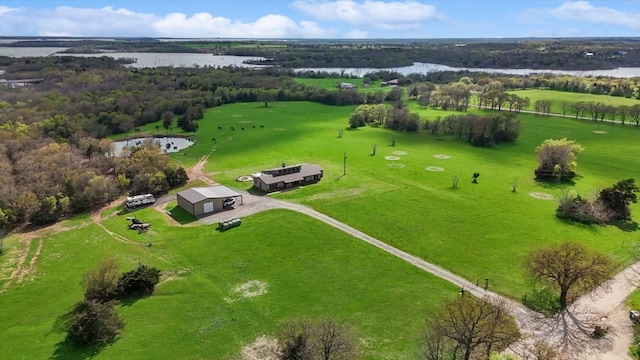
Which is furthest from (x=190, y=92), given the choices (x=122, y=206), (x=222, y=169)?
(x=122, y=206)

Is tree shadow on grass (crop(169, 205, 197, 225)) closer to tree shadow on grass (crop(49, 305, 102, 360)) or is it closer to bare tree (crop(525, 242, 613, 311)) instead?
tree shadow on grass (crop(49, 305, 102, 360))

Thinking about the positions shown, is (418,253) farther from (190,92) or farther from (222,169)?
(190,92)

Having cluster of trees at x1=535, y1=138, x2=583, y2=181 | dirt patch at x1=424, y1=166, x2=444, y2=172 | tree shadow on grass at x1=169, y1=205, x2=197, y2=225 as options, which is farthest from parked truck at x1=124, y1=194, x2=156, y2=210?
cluster of trees at x1=535, y1=138, x2=583, y2=181

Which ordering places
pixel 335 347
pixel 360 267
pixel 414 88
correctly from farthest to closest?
pixel 414 88 < pixel 360 267 < pixel 335 347

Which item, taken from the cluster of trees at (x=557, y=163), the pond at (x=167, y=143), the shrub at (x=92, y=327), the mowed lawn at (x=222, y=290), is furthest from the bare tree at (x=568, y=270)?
the pond at (x=167, y=143)

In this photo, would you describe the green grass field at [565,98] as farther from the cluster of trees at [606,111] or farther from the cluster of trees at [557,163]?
the cluster of trees at [557,163]
